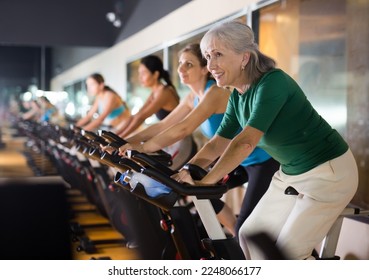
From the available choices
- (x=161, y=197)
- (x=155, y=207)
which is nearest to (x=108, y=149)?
(x=155, y=207)

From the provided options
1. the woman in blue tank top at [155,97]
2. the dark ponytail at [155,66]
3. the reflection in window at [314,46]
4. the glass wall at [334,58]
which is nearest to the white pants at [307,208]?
the glass wall at [334,58]

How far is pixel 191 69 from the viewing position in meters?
3.50

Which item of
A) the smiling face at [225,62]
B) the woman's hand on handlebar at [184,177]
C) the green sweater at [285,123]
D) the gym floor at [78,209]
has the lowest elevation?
the gym floor at [78,209]

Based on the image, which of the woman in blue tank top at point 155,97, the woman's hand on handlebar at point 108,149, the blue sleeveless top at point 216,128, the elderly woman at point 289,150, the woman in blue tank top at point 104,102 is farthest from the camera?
the woman in blue tank top at point 104,102

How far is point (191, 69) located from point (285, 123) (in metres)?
1.13

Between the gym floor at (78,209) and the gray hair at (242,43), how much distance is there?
1157 mm

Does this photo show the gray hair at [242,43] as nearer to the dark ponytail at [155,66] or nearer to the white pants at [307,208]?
the white pants at [307,208]

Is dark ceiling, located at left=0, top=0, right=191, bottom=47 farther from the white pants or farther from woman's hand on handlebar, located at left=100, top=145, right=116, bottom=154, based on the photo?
the white pants

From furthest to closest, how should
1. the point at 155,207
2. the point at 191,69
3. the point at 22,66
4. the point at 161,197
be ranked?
the point at 22,66, the point at 191,69, the point at 155,207, the point at 161,197

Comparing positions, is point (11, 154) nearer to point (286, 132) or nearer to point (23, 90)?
point (23, 90)

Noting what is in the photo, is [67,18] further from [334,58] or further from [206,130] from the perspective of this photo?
[334,58]

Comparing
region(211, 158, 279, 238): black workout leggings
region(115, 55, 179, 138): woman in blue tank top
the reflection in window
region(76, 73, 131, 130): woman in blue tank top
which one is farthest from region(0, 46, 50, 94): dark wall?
region(211, 158, 279, 238): black workout leggings

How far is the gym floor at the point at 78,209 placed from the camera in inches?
172

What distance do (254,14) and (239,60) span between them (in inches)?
69.0
